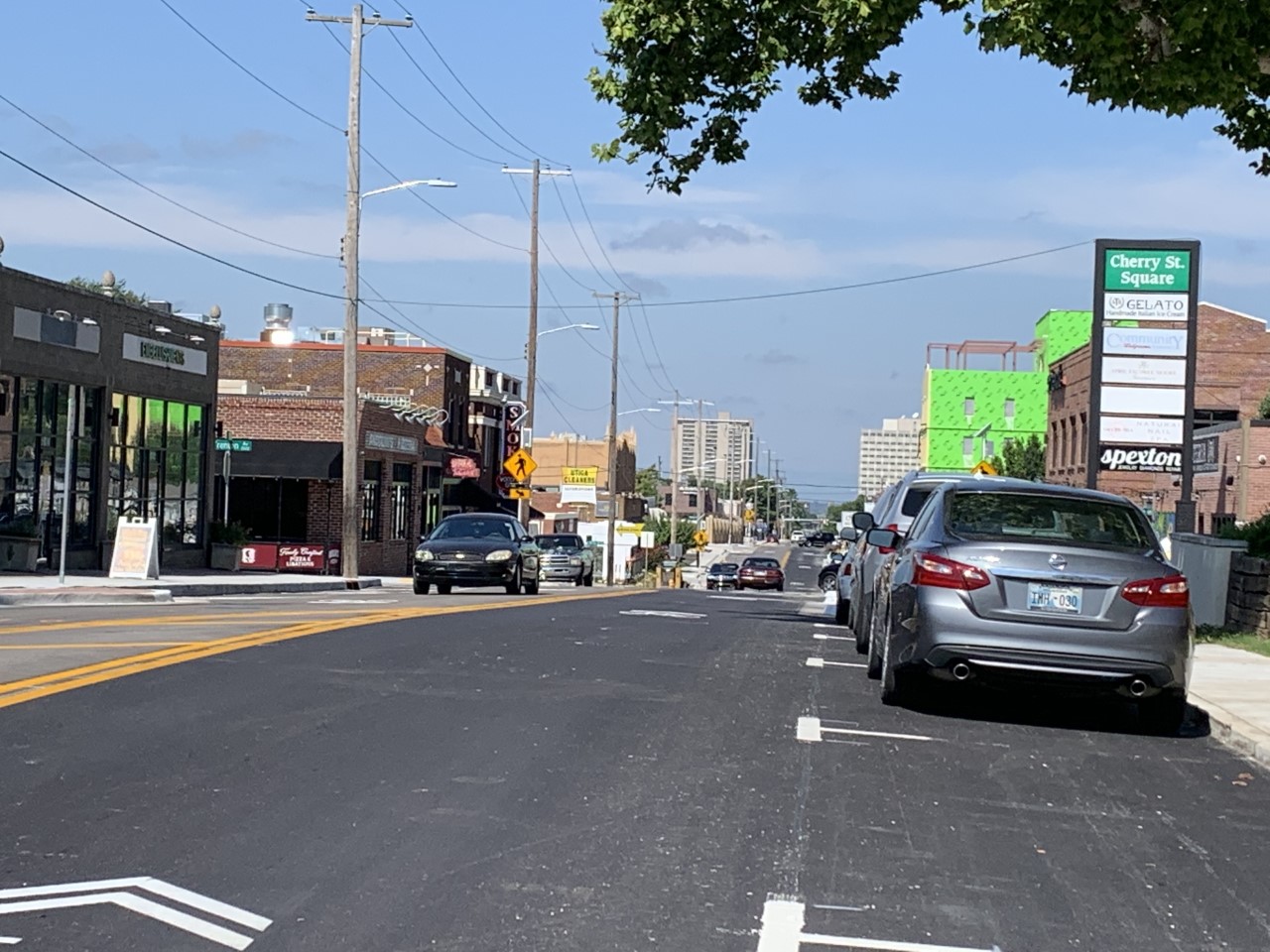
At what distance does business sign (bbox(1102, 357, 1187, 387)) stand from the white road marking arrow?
2776 cm

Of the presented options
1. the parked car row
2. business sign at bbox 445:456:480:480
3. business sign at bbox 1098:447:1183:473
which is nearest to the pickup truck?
business sign at bbox 445:456:480:480

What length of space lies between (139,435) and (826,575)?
2147 centimetres

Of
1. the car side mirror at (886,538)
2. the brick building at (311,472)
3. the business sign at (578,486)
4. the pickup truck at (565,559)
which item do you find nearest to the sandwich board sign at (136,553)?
the brick building at (311,472)

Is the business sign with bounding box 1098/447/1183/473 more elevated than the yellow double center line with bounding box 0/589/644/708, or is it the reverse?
the business sign with bounding box 1098/447/1183/473

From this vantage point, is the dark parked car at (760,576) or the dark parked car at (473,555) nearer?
the dark parked car at (473,555)

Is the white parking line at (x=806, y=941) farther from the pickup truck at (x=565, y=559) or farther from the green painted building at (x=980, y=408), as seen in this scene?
the green painted building at (x=980, y=408)

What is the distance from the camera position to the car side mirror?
42.1ft

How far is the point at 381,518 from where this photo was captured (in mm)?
53688

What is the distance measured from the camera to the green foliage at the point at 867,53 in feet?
50.6

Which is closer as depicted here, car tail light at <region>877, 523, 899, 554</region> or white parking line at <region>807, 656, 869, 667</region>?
car tail light at <region>877, 523, 899, 554</region>

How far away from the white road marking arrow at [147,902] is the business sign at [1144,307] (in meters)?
27.5

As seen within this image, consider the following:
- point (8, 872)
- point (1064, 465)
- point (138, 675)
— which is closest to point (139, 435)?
point (138, 675)

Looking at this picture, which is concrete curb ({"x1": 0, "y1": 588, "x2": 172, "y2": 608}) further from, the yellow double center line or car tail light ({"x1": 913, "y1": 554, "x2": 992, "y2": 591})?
car tail light ({"x1": 913, "y1": 554, "x2": 992, "y2": 591})

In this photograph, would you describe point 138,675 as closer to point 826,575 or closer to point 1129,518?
point 1129,518
